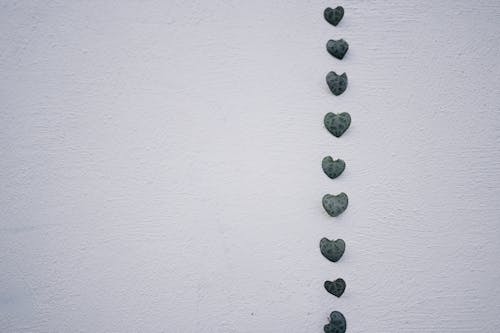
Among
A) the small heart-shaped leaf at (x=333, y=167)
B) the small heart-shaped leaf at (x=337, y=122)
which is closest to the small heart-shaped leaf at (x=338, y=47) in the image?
the small heart-shaped leaf at (x=337, y=122)

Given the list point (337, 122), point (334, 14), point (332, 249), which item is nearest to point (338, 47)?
point (334, 14)

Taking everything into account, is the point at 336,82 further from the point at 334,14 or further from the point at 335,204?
the point at 335,204

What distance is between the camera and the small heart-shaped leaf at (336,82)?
97cm

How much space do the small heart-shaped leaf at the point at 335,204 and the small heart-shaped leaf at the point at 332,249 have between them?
0.08 meters

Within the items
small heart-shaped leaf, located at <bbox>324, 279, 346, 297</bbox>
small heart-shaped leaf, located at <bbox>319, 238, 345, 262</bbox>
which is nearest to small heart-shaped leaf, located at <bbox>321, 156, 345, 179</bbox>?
small heart-shaped leaf, located at <bbox>319, 238, 345, 262</bbox>

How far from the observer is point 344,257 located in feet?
3.27

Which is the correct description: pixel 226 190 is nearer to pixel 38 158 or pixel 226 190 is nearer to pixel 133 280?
pixel 133 280

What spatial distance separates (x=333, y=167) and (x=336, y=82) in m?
0.24

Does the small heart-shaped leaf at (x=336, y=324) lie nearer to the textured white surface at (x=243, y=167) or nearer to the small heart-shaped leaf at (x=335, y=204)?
the textured white surface at (x=243, y=167)

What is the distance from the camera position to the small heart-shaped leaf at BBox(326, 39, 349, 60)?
3.18 feet

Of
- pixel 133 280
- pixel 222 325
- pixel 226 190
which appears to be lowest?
pixel 222 325

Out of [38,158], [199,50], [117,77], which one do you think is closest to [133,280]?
[38,158]

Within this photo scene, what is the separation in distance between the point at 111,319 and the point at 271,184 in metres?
0.59

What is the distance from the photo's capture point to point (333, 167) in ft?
→ 3.20
